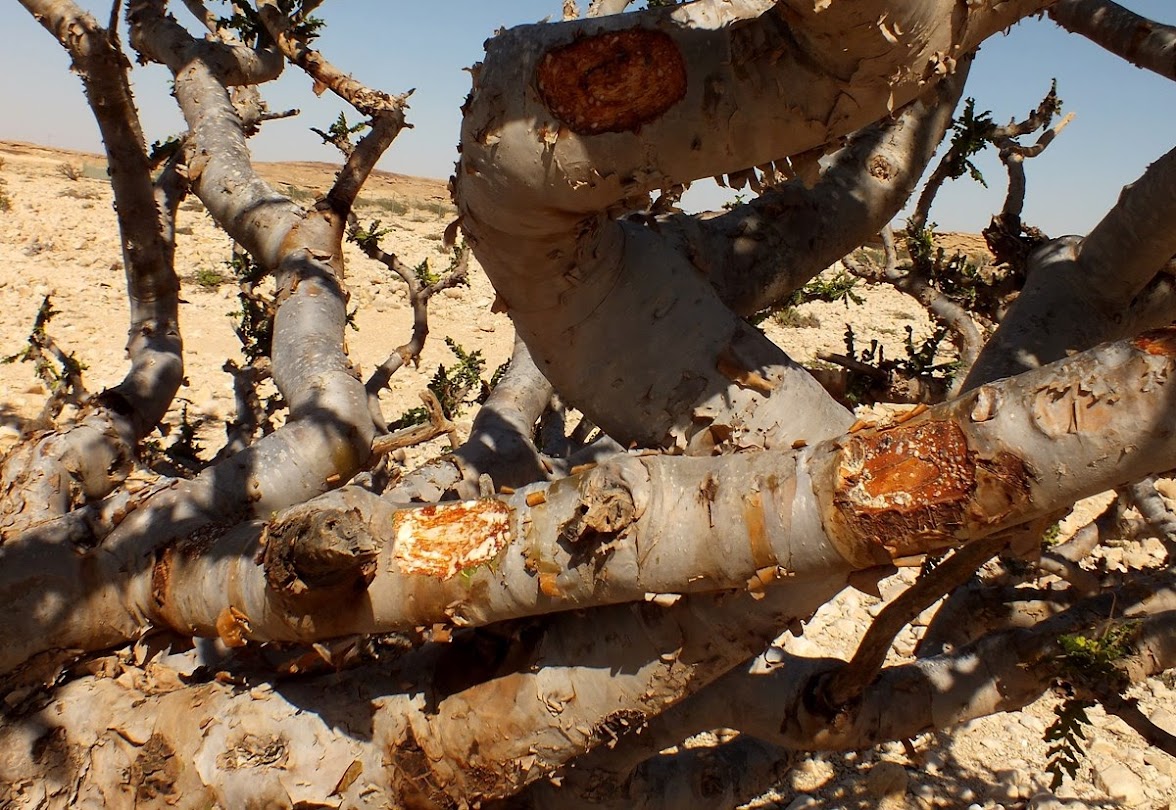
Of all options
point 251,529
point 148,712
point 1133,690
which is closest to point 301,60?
point 251,529

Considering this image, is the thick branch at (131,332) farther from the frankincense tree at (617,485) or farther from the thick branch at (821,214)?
the thick branch at (821,214)

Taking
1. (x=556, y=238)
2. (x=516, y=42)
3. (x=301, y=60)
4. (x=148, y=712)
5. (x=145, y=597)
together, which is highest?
(x=301, y=60)

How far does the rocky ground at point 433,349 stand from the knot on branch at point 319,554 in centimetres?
100

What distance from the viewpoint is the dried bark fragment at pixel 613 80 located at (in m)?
1.17

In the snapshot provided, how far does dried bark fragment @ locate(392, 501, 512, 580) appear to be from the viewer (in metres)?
1.63

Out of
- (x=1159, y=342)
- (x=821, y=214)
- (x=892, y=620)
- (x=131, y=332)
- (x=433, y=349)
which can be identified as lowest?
(x=433, y=349)

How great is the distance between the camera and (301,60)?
10.8 feet

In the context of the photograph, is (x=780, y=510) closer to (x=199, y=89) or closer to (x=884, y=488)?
(x=884, y=488)

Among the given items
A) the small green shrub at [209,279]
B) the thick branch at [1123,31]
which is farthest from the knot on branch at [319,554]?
the small green shrub at [209,279]

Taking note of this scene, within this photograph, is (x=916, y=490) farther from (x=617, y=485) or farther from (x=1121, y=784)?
(x=1121, y=784)

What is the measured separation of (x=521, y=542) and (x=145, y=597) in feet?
3.32

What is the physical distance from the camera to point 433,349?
1037cm

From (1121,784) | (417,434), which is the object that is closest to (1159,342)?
(417,434)

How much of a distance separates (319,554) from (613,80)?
95cm
